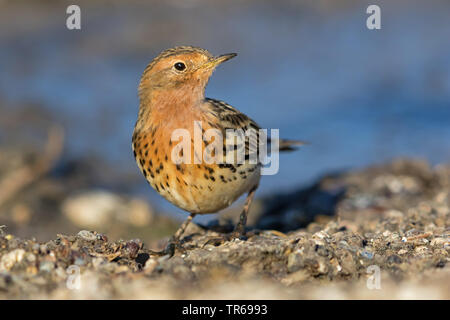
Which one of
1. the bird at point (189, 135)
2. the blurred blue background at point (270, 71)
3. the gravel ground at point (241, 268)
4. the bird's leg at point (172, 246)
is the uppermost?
the blurred blue background at point (270, 71)

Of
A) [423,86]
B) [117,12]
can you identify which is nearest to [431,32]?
[423,86]

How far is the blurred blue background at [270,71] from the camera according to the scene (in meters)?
15.1

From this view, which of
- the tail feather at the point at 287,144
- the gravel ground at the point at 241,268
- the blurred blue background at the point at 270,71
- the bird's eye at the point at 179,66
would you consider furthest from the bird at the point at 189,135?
the blurred blue background at the point at 270,71

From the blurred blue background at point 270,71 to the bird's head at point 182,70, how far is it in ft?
20.9

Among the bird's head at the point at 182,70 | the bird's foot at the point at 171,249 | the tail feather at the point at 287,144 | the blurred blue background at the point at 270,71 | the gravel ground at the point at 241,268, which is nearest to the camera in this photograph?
the gravel ground at the point at 241,268

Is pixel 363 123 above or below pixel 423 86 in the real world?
below

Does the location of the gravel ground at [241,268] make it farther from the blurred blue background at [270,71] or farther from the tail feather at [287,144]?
the blurred blue background at [270,71]

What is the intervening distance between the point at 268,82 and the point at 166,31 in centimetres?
432

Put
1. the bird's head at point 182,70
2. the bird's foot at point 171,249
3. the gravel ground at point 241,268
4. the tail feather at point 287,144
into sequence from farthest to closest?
the tail feather at point 287,144 → the bird's head at point 182,70 → the bird's foot at point 171,249 → the gravel ground at point 241,268

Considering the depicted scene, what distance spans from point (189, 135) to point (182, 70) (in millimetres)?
A: 819

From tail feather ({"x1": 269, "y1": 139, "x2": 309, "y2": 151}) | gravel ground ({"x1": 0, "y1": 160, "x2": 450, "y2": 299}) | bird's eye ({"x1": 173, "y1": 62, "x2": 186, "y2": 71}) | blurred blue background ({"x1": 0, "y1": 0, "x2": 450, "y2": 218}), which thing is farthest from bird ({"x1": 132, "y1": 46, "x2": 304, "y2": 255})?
blurred blue background ({"x1": 0, "y1": 0, "x2": 450, "y2": 218})

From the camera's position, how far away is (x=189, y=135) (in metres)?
6.00

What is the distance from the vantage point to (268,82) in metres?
17.6
